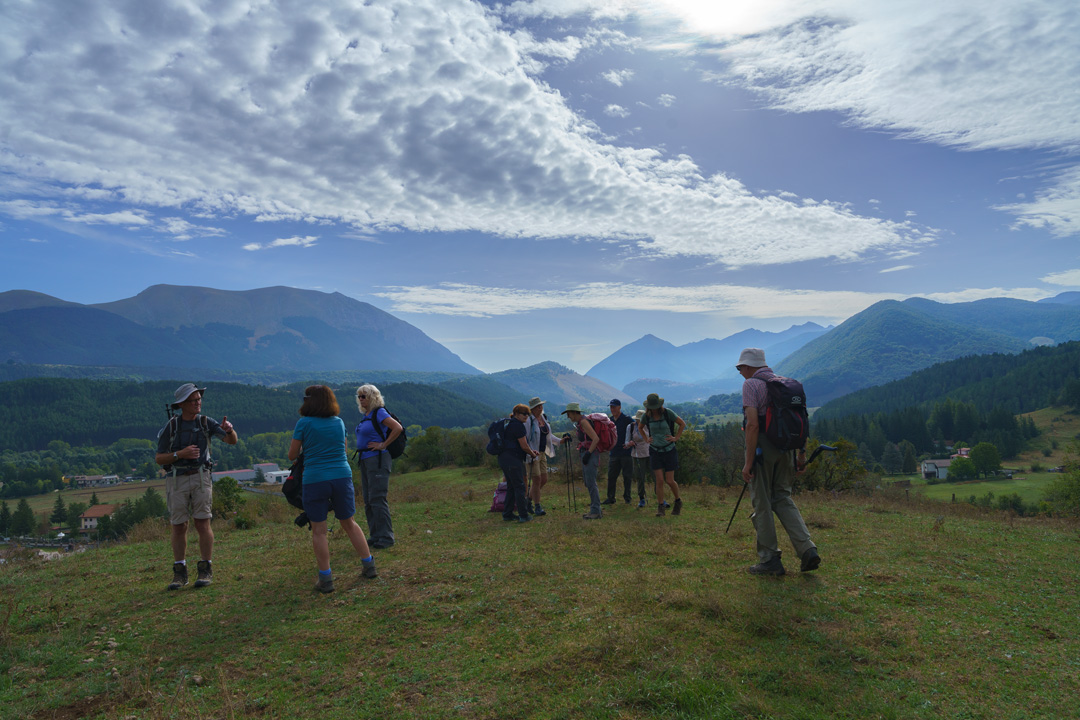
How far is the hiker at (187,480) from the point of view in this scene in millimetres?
6855

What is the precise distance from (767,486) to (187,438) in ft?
24.9

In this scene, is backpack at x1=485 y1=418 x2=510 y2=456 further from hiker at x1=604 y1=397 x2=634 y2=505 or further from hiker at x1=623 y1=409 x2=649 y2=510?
hiker at x1=623 y1=409 x2=649 y2=510

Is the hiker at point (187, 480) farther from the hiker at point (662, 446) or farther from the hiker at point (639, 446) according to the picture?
the hiker at point (639, 446)

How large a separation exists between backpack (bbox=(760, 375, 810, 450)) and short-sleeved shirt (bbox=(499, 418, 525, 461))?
17.4 ft

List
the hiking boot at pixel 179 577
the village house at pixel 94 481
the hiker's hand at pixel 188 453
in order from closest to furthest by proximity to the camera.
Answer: the hiker's hand at pixel 188 453
the hiking boot at pixel 179 577
the village house at pixel 94 481

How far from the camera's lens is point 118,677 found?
14.5ft

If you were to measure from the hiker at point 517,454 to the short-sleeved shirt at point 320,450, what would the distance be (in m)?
4.17

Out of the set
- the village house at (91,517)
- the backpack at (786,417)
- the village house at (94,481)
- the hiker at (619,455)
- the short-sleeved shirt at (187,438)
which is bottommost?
the village house at (94,481)

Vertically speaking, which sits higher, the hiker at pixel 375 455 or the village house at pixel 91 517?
the hiker at pixel 375 455

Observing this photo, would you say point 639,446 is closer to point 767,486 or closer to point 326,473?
point 767,486

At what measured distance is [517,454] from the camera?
35.2 ft

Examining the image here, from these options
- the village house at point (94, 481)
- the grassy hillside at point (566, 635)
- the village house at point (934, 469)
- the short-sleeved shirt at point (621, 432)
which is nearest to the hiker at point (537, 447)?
the short-sleeved shirt at point (621, 432)

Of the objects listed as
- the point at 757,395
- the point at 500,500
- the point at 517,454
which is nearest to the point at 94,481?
the point at 500,500

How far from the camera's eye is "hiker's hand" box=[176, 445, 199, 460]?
671 cm
